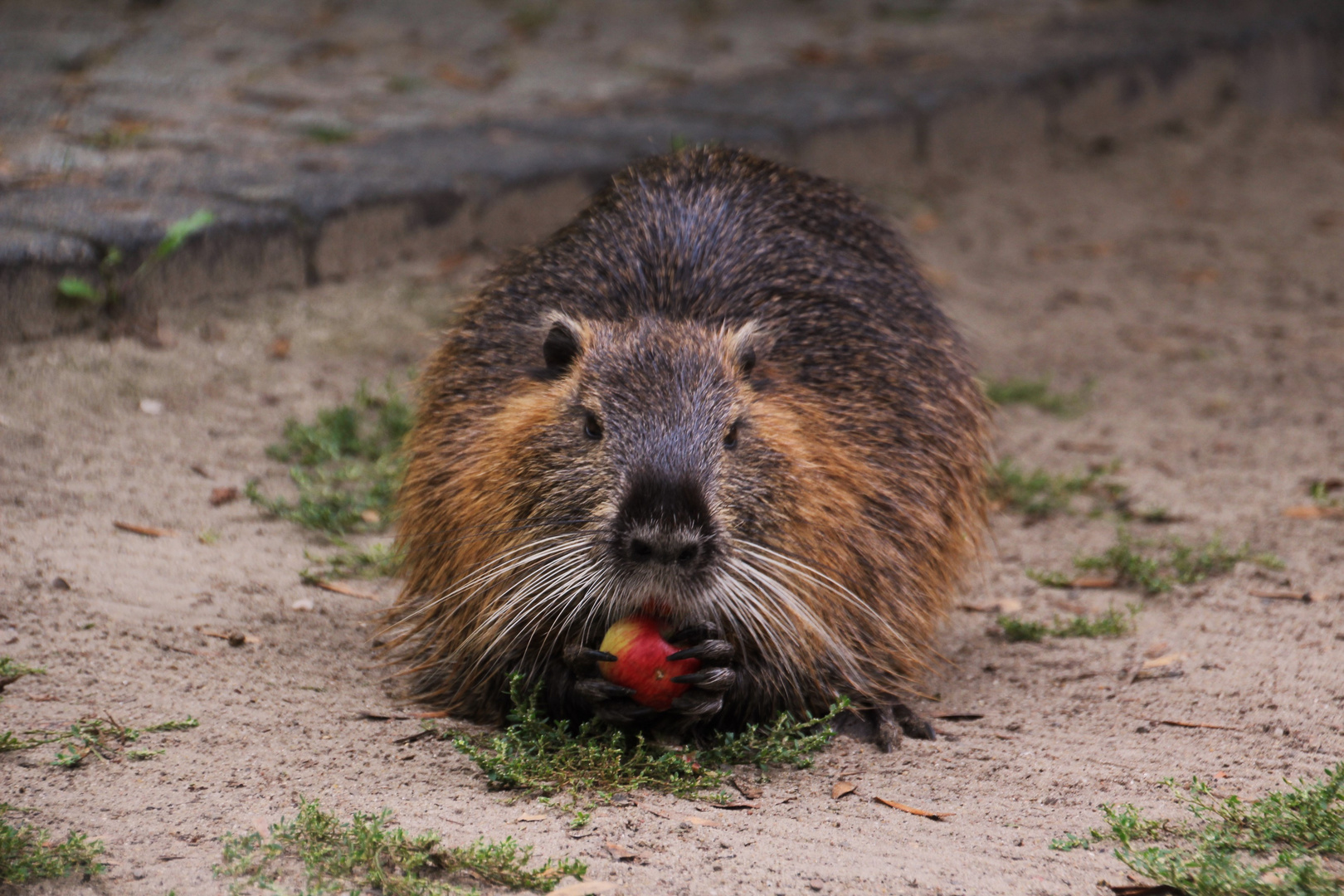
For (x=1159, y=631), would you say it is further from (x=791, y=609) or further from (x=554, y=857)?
(x=554, y=857)

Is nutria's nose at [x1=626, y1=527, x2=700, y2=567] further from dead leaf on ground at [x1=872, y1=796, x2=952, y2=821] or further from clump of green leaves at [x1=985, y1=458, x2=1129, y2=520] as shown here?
clump of green leaves at [x1=985, y1=458, x2=1129, y2=520]

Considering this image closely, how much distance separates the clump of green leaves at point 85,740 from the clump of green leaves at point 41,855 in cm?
29

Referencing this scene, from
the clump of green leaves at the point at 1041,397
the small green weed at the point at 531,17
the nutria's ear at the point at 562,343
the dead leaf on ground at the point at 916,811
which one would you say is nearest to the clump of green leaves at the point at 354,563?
the nutria's ear at the point at 562,343

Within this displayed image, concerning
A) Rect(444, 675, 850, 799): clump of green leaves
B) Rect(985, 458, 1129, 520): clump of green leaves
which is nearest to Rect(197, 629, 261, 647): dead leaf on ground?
Rect(444, 675, 850, 799): clump of green leaves

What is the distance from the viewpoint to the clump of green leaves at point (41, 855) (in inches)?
78.2

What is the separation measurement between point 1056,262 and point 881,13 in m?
3.06

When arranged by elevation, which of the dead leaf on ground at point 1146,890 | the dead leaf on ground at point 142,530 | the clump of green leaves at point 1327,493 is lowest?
the dead leaf on ground at point 1146,890

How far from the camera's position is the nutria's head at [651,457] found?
8.03 feet

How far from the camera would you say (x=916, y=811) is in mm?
2457

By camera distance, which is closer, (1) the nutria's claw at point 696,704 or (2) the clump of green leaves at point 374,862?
(2) the clump of green leaves at point 374,862

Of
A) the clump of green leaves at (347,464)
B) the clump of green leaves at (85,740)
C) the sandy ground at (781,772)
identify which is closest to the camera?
the sandy ground at (781,772)

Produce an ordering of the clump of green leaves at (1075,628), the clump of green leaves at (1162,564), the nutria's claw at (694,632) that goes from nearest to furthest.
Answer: the nutria's claw at (694,632) < the clump of green leaves at (1075,628) < the clump of green leaves at (1162,564)

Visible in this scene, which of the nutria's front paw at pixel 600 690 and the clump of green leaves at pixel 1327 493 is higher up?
the clump of green leaves at pixel 1327 493

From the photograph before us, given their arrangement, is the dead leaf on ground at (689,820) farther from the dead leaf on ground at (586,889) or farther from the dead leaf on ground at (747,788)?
the dead leaf on ground at (586,889)
